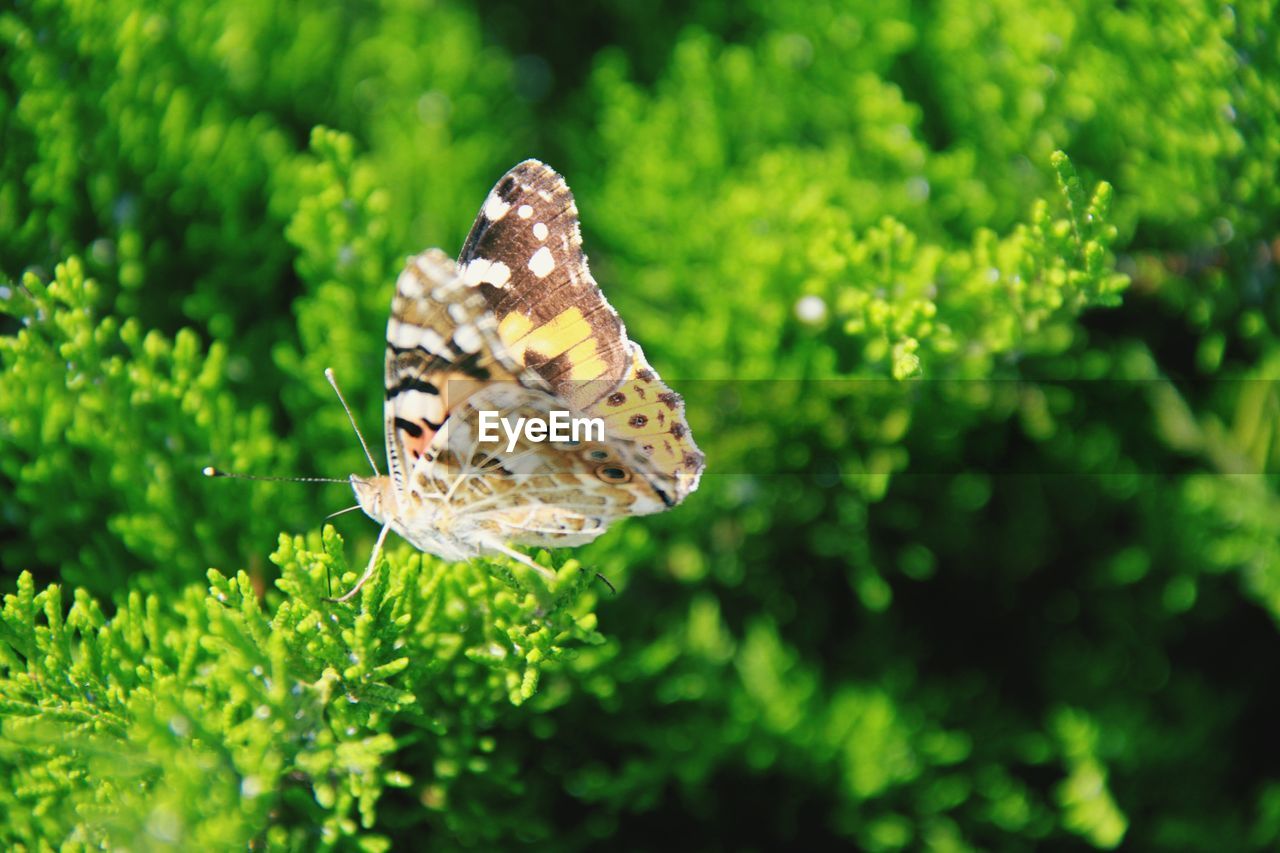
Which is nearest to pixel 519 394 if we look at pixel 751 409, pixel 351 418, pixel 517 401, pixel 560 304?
pixel 517 401

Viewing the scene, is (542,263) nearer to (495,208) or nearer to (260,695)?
(495,208)

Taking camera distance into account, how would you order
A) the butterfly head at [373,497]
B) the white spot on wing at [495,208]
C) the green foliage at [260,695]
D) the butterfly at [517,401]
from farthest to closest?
1. the white spot on wing at [495,208]
2. the butterfly head at [373,497]
3. the butterfly at [517,401]
4. the green foliage at [260,695]

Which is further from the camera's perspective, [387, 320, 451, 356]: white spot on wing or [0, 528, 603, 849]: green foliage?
[387, 320, 451, 356]: white spot on wing

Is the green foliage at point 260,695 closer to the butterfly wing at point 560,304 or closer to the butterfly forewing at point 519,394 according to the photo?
the butterfly forewing at point 519,394

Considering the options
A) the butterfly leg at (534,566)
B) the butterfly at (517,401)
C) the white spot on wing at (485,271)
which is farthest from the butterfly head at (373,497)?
the white spot on wing at (485,271)

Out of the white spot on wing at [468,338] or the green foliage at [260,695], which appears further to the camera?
the white spot on wing at [468,338]

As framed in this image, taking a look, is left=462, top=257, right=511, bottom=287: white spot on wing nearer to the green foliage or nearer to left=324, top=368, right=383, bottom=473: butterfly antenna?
left=324, top=368, right=383, bottom=473: butterfly antenna

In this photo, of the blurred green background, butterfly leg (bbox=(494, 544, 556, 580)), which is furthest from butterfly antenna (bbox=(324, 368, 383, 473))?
butterfly leg (bbox=(494, 544, 556, 580))

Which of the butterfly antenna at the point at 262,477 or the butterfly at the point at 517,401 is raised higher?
the butterfly at the point at 517,401
